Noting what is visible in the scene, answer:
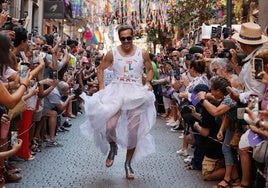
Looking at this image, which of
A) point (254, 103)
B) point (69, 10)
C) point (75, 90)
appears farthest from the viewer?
point (69, 10)

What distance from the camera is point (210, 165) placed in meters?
7.07

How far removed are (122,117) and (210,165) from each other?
4.73ft

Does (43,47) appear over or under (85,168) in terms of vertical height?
over

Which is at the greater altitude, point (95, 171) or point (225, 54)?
point (225, 54)

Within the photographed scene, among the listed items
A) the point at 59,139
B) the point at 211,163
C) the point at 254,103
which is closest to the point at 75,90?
the point at 59,139

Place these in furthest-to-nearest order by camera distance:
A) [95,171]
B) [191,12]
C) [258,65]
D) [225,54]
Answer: [191,12], [225,54], [95,171], [258,65]

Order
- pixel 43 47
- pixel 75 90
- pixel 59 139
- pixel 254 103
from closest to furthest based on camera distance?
pixel 254 103 → pixel 43 47 → pixel 59 139 → pixel 75 90

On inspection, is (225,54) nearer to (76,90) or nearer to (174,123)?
(174,123)

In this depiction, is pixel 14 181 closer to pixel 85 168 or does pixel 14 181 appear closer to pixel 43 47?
pixel 85 168

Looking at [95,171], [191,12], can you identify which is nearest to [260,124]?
[95,171]

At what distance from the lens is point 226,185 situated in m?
6.47

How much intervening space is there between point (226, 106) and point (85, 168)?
2644 millimetres

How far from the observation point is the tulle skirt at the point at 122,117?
7.14 metres

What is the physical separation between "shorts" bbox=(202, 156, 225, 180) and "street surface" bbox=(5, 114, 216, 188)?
0.13m
